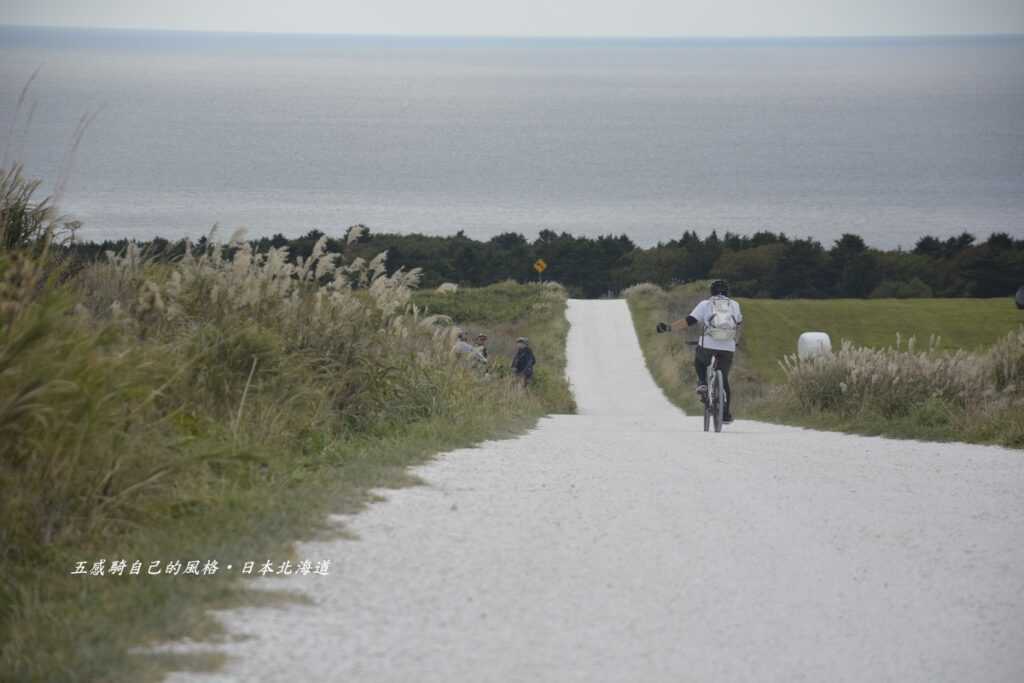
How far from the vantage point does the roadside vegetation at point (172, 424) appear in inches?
226

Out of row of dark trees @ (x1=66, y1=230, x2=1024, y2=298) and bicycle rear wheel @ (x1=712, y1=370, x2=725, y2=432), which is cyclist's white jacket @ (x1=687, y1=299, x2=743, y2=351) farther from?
row of dark trees @ (x1=66, y1=230, x2=1024, y2=298)

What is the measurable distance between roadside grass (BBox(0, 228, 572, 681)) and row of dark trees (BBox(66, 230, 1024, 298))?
7740 centimetres

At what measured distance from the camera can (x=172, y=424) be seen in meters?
8.25

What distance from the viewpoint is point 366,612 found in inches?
232

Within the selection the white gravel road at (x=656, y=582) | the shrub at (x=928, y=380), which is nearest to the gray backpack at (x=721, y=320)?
the shrub at (x=928, y=380)

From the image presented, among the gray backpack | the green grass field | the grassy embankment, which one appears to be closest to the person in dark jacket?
the grassy embankment

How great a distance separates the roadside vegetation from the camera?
5.73m

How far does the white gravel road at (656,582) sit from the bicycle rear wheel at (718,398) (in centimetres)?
598

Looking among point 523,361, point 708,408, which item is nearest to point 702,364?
point 708,408

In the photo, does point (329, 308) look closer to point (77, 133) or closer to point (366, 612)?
point (77, 133)

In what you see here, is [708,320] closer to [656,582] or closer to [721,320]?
[721,320]

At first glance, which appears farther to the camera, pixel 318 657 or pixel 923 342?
pixel 923 342

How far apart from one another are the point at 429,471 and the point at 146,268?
3.16 metres

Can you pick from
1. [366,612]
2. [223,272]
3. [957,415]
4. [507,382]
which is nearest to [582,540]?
[366,612]
